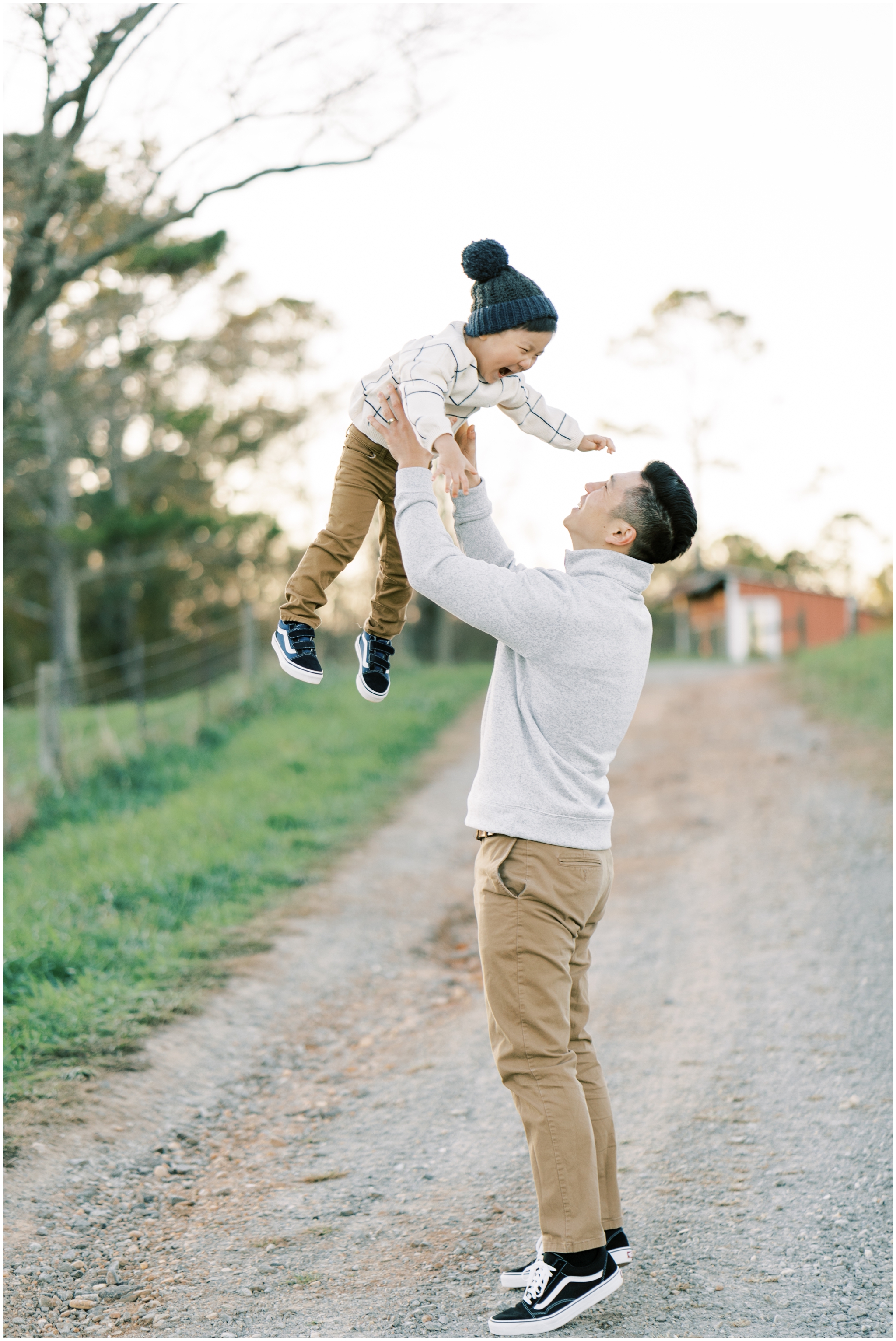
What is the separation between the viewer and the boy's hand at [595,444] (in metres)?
2.98

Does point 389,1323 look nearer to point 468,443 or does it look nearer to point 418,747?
point 468,443

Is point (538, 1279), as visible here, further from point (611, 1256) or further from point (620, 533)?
point (620, 533)

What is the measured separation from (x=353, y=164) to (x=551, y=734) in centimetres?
558

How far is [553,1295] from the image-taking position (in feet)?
8.18

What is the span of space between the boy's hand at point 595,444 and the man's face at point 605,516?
1.43 feet

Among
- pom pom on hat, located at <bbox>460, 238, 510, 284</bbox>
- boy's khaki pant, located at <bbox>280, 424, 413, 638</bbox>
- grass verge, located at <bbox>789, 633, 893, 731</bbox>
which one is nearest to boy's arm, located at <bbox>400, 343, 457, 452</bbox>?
pom pom on hat, located at <bbox>460, 238, 510, 284</bbox>

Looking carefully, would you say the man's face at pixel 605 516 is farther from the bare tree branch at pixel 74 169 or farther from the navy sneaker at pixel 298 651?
the bare tree branch at pixel 74 169

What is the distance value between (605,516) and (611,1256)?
5.97ft

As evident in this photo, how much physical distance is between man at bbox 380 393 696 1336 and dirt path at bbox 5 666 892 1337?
0.51 metres

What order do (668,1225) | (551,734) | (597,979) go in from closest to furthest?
1. (551,734)
2. (668,1225)
3. (597,979)

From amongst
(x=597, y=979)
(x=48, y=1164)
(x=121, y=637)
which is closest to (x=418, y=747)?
(x=597, y=979)

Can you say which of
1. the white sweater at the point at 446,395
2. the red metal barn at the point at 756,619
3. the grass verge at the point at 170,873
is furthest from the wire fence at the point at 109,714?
the red metal barn at the point at 756,619

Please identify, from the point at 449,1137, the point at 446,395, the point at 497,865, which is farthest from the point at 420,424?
the point at 449,1137

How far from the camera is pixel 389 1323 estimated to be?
2.75 metres
